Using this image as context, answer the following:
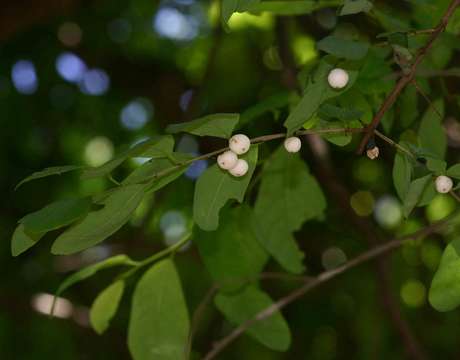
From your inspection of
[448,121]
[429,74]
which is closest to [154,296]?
[429,74]

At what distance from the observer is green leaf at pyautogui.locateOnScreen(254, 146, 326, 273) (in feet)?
3.50

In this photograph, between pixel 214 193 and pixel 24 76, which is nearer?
pixel 214 193

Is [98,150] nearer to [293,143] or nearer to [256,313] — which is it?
[256,313]

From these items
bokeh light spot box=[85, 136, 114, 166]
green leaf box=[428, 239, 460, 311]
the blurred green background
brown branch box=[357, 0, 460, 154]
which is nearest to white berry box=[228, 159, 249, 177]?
brown branch box=[357, 0, 460, 154]

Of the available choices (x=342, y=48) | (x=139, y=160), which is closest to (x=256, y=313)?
(x=342, y=48)

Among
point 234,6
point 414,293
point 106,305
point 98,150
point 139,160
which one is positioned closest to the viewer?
point 234,6

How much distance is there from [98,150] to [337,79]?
5.49 ft

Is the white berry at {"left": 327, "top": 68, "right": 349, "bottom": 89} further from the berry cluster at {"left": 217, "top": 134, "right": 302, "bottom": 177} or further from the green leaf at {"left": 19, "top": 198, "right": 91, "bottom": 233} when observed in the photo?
the green leaf at {"left": 19, "top": 198, "right": 91, "bottom": 233}

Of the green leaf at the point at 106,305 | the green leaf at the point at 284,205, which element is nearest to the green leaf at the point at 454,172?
the green leaf at the point at 284,205

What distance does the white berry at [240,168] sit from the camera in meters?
0.75

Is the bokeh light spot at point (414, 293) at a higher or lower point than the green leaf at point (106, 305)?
lower

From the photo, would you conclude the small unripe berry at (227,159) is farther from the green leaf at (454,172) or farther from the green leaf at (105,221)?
the green leaf at (454,172)

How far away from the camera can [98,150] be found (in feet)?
7.74

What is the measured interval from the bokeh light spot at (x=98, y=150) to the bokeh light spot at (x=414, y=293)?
2.86ft
